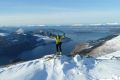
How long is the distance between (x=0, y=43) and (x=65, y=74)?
111321 mm

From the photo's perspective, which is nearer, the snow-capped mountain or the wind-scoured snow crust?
the wind-scoured snow crust

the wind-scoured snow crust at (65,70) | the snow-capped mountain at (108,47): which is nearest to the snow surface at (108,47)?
the snow-capped mountain at (108,47)

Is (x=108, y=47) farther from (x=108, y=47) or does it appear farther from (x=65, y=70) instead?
(x=65, y=70)

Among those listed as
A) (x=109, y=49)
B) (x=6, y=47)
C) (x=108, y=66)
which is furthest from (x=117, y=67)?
(x=6, y=47)

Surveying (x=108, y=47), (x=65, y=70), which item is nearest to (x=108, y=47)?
(x=108, y=47)

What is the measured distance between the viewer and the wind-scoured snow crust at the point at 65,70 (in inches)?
901

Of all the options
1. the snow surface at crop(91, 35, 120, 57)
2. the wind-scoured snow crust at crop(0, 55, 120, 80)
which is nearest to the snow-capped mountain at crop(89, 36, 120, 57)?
the snow surface at crop(91, 35, 120, 57)

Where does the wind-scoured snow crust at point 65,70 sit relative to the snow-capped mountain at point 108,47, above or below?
above

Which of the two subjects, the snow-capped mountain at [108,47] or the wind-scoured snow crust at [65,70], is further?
the snow-capped mountain at [108,47]

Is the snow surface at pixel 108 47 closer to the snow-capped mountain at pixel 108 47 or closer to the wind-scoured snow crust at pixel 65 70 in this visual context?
the snow-capped mountain at pixel 108 47

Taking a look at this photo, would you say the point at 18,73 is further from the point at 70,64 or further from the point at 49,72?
the point at 70,64

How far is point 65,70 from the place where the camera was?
24422 mm

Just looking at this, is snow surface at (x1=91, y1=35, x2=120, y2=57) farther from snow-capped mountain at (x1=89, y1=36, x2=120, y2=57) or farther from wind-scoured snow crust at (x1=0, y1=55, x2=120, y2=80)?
wind-scoured snow crust at (x1=0, y1=55, x2=120, y2=80)

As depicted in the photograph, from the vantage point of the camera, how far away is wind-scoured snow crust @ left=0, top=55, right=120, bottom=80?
75.0 feet
